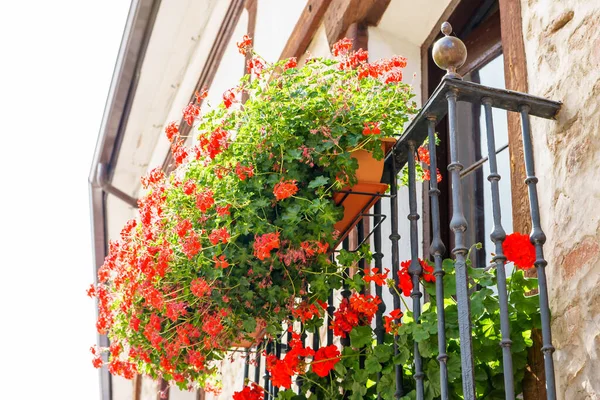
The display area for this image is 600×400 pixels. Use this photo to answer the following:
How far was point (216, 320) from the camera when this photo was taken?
3.08 metres

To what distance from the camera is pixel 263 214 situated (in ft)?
10.1

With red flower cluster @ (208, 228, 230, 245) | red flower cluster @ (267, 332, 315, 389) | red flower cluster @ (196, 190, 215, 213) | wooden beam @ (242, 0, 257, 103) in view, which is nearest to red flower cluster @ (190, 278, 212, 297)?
red flower cluster @ (208, 228, 230, 245)

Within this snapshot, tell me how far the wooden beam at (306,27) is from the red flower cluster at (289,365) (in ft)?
7.16

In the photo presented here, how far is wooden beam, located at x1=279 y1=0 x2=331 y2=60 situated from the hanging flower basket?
5.02 ft

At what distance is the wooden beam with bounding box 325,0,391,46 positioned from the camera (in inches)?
170

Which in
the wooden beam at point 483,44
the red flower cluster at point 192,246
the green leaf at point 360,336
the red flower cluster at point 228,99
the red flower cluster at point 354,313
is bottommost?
the green leaf at point 360,336

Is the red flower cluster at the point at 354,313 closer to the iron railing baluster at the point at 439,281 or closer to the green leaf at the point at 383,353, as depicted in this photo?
the green leaf at the point at 383,353

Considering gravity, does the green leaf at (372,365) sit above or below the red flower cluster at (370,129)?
below

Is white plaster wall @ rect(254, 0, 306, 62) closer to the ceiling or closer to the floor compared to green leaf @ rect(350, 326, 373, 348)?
closer to the ceiling

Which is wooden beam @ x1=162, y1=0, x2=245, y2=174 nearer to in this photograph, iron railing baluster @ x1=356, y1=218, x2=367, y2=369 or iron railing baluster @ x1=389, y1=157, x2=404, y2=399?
iron railing baluster @ x1=356, y1=218, x2=367, y2=369

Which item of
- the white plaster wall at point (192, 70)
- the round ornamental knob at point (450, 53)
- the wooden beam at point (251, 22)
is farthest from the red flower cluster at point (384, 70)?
the white plaster wall at point (192, 70)

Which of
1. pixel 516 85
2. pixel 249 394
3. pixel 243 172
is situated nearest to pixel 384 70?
pixel 516 85

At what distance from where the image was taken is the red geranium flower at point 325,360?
3.17 meters

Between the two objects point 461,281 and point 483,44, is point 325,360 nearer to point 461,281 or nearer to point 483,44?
point 461,281
